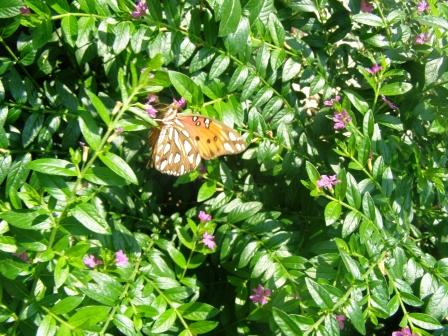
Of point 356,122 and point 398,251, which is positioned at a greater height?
point 356,122

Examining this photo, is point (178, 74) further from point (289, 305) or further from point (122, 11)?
point (289, 305)

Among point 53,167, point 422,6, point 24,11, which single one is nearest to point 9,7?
point 24,11

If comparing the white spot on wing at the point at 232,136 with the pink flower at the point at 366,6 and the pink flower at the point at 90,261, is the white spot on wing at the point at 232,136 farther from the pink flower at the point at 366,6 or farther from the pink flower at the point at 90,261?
the pink flower at the point at 366,6

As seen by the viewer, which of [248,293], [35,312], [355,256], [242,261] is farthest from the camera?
[248,293]

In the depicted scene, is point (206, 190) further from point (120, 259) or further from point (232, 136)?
point (120, 259)

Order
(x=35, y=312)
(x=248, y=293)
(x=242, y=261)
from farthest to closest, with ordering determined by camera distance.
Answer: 1. (x=248, y=293)
2. (x=242, y=261)
3. (x=35, y=312)

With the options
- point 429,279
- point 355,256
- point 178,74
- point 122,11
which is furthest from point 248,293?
point 122,11
